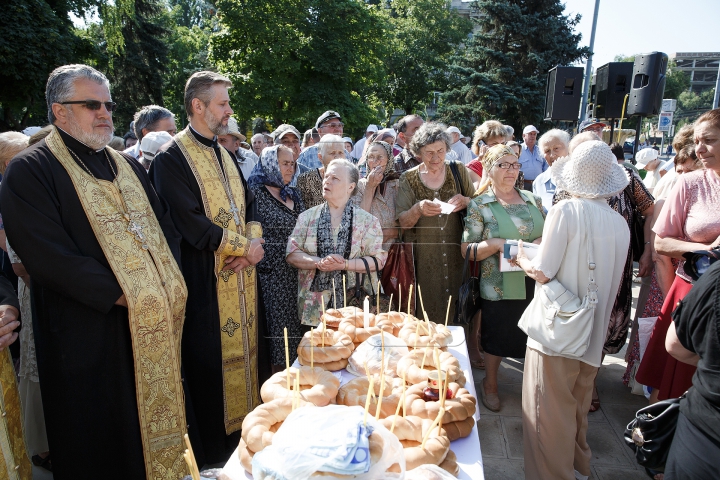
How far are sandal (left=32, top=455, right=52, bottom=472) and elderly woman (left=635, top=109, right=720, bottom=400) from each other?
3839 mm

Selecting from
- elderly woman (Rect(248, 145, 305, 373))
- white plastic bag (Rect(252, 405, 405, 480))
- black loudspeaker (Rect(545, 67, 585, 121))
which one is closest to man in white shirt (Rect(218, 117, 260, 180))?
elderly woman (Rect(248, 145, 305, 373))

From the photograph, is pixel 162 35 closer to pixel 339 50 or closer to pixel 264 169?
pixel 339 50

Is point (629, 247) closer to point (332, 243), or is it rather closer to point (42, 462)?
point (332, 243)

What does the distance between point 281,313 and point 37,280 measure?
169cm

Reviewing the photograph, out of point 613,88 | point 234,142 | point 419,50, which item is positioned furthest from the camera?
point 419,50

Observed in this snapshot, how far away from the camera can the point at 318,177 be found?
13.3 feet

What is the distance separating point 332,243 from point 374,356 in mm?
1101

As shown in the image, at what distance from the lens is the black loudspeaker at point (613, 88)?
26.9 ft

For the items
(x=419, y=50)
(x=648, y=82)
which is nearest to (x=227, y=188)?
(x=648, y=82)

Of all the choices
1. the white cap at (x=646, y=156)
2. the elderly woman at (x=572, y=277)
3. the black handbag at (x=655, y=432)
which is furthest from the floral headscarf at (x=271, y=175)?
the white cap at (x=646, y=156)

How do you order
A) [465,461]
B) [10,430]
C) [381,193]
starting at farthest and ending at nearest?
[381,193] < [10,430] < [465,461]

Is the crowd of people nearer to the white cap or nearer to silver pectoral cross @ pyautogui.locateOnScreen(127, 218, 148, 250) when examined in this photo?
silver pectoral cross @ pyautogui.locateOnScreen(127, 218, 148, 250)

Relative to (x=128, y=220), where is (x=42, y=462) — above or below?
below

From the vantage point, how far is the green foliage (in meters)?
12.7
